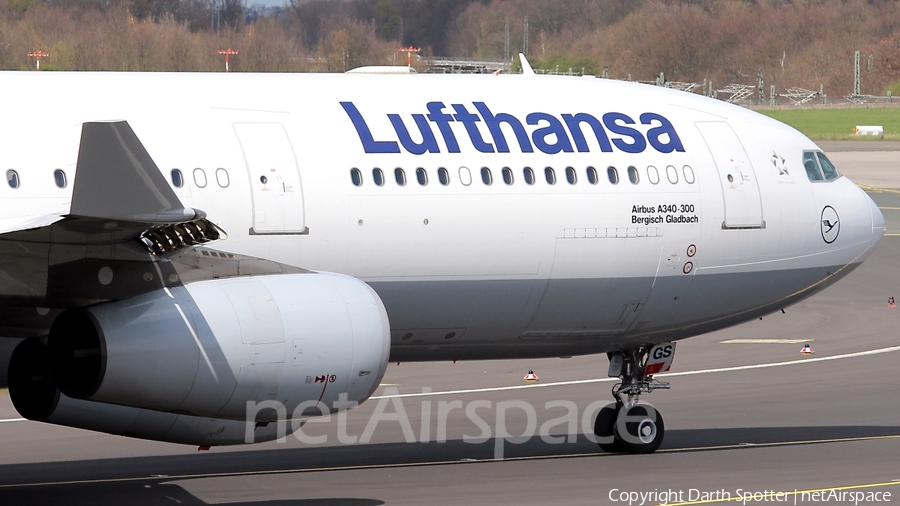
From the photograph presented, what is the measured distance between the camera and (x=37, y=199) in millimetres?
13680

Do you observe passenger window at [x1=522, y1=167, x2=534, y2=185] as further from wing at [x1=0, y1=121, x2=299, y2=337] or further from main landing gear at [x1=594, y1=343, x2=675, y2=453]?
wing at [x1=0, y1=121, x2=299, y2=337]

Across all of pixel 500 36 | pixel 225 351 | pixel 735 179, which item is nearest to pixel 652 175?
pixel 735 179

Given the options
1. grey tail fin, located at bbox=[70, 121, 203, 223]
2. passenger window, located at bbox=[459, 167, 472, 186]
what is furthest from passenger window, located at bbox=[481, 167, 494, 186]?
grey tail fin, located at bbox=[70, 121, 203, 223]

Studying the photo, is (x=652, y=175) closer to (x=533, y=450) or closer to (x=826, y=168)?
(x=826, y=168)

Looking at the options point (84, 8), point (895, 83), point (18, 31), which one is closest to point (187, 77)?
point (18, 31)

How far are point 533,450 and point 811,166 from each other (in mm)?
5210

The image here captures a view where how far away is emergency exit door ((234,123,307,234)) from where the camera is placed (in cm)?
1482

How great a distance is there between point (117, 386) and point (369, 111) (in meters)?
4.80

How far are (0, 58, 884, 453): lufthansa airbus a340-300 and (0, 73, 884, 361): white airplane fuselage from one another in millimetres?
28

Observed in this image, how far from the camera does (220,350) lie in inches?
498

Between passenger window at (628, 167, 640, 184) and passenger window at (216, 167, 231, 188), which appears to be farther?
passenger window at (628, 167, 640, 184)

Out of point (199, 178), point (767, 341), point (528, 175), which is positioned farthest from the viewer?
point (767, 341)

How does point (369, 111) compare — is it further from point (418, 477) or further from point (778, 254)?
point (778, 254)

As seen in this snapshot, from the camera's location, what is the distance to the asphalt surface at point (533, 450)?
1608 cm
